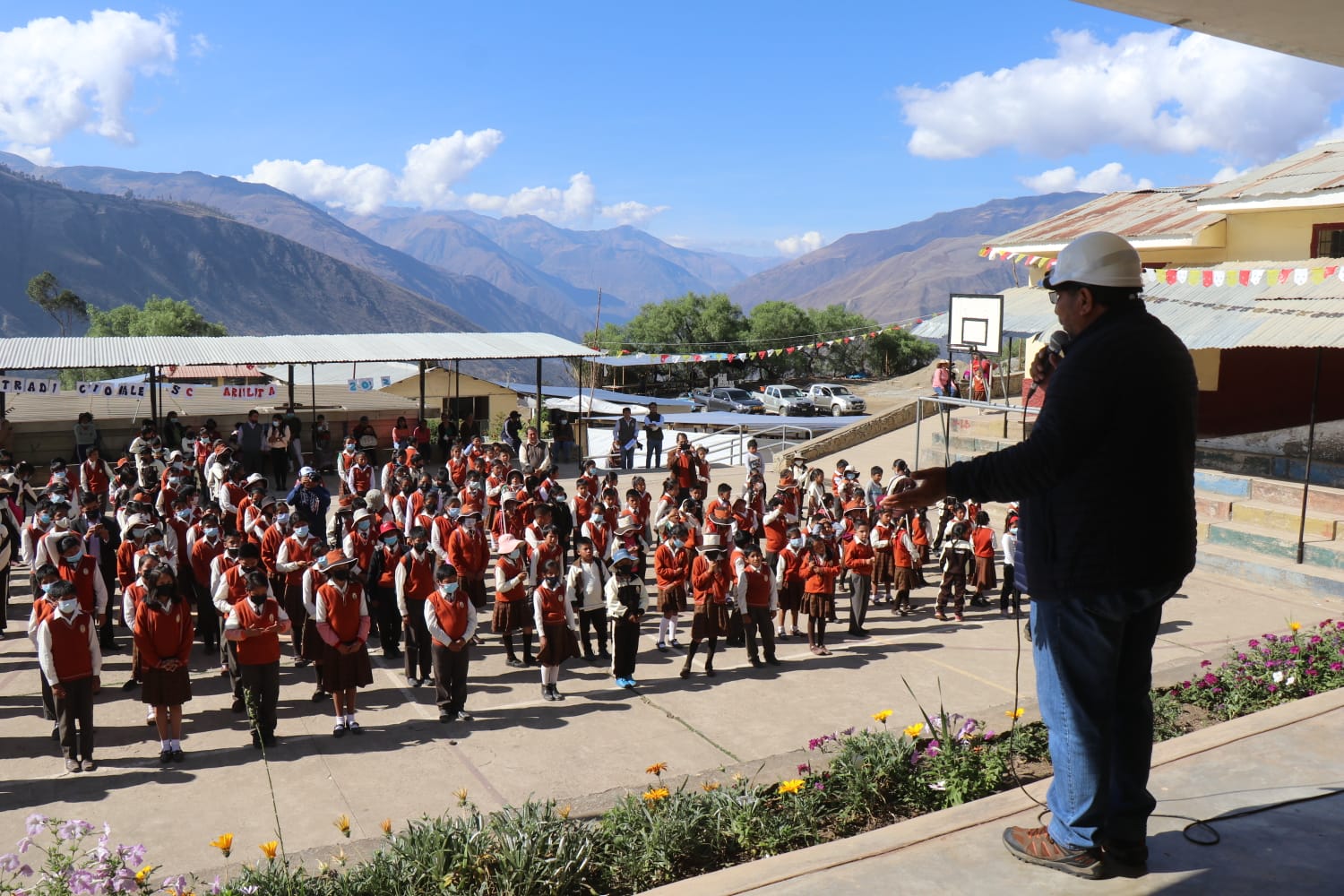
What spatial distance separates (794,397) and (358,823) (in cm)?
3695

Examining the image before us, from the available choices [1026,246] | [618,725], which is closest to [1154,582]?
A: [618,725]

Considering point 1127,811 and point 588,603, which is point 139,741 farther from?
point 1127,811

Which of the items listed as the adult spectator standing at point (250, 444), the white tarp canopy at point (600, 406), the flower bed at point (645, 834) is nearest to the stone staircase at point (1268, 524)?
the flower bed at point (645, 834)

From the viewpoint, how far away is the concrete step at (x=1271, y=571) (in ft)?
39.3

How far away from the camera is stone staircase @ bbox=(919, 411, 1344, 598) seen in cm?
1236

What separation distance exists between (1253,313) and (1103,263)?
12.8 meters

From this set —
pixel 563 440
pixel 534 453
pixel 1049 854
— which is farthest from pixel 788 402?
pixel 1049 854

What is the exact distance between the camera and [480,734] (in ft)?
25.7

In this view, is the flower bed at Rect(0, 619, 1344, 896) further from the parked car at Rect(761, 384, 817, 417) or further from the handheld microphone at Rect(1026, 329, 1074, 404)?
the parked car at Rect(761, 384, 817, 417)

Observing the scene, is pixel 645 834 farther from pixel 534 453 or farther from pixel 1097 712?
pixel 534 453

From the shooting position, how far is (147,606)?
7.14 metres

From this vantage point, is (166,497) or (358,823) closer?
(358,823)

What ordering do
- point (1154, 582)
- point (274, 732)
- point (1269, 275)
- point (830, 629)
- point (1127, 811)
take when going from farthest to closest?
1. point (1269, 275)
2. point (830, 629)
3. point (274, 732)
4. point (1127, 811)
5. point (1154, 582)

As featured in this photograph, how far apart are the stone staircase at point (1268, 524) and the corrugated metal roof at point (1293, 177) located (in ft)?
13.2
